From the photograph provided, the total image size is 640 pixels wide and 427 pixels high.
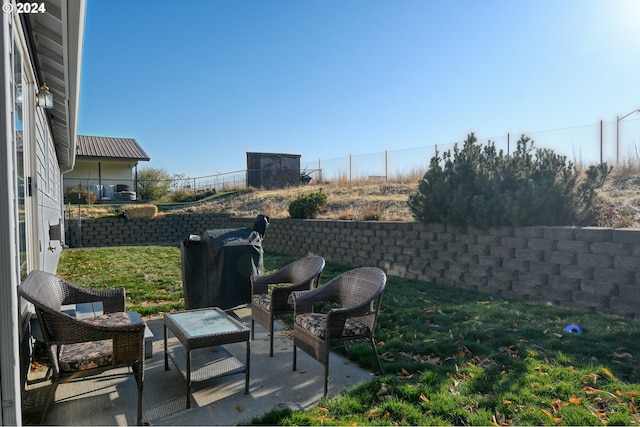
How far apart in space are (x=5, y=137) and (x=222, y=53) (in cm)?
569

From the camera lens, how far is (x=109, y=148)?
22.6 metres

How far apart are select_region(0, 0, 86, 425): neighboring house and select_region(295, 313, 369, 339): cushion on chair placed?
1843 mm

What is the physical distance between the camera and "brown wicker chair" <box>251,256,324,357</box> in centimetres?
386

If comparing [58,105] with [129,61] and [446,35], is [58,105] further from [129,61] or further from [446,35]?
[446,35]

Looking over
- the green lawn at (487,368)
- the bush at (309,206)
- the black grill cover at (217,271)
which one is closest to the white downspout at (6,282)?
the green lawn at (487,368)

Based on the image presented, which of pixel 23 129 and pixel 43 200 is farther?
pixel 43 200

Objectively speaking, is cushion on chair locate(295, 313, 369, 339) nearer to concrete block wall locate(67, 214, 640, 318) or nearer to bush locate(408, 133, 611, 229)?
concrete block wall locate(67, 214, 640, 318)

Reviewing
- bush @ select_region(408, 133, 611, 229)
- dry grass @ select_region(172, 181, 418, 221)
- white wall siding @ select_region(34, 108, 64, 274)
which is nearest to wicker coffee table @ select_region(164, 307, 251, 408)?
white wall siding @ select_region(34, 108, 64, 274)

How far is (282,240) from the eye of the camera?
465 inches

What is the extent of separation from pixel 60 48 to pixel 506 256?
6.33m

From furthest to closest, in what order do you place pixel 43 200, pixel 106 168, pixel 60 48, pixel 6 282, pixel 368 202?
pixel 106 168, pixel 368 202, pixel 43 200, pixel 60 48, pixel 6 282

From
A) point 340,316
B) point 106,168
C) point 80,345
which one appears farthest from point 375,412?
point 106,168

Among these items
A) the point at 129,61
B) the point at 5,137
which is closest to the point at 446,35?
the point at 129,61

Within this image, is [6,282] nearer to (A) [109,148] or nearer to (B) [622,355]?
(B) [622,355]
